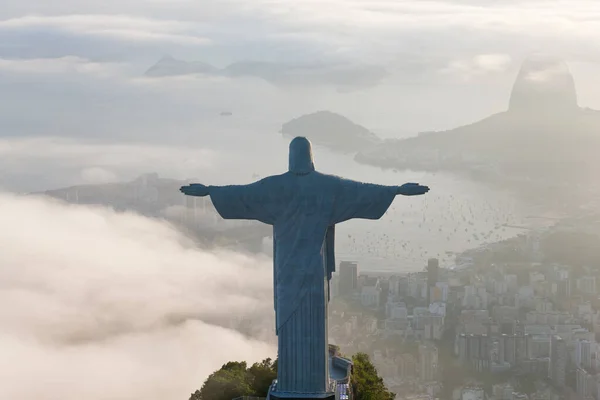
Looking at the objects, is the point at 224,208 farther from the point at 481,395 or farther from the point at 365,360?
the point at 481,395

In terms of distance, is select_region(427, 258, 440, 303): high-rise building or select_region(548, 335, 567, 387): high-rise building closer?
select_region(548, 335, 567, 387): high-rise building

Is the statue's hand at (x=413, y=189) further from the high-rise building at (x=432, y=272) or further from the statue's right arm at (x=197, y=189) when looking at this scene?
the high-rise building at (x=432, y=272)

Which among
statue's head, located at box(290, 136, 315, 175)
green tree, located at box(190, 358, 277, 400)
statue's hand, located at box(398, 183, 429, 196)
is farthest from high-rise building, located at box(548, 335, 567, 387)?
statue's head, located at box(290, 136, 315, 175)

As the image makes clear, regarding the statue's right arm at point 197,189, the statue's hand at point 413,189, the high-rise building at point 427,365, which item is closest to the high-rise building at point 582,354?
the high-rise building at point 427,365

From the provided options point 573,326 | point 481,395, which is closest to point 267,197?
point 481,395

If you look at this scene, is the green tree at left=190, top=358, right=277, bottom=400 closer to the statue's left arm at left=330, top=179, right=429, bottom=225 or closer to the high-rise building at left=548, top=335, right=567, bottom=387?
the statue's left arm at left=330, top=179, right=429, bottom=225

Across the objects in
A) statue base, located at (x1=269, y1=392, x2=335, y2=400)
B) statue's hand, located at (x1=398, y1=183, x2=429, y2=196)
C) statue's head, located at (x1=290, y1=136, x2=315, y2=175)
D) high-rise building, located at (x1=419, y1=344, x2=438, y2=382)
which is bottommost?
Answer: high-rise building, located at (x1=419, y1=344, x2=438, y2=382)
